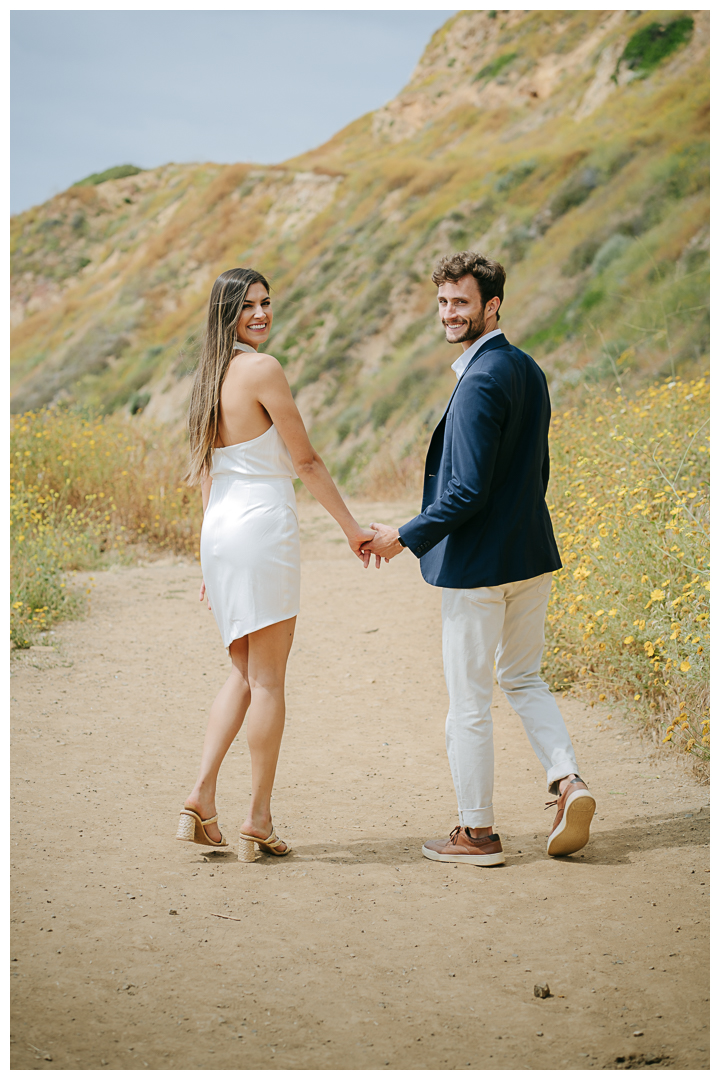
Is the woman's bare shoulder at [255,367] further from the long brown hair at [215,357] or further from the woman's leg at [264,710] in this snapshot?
A: the woman's leg at [264,710]

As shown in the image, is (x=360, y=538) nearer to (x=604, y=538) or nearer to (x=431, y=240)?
(x=604, y=538)

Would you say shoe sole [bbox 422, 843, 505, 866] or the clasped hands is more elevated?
the clasped hands

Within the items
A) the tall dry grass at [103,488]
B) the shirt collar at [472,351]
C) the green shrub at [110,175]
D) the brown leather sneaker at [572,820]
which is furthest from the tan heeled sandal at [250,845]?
the green shrub at [110,175]

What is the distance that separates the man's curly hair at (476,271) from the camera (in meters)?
2.80

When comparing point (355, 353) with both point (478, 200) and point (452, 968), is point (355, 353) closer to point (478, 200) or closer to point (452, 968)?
point (478, 200)

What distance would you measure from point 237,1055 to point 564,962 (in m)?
0.85

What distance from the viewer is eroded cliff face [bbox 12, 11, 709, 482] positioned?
1438 centimetres

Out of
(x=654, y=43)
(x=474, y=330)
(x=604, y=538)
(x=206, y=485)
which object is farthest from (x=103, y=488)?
(x=654, y=43)

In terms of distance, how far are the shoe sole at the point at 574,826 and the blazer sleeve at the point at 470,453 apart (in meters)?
0.90

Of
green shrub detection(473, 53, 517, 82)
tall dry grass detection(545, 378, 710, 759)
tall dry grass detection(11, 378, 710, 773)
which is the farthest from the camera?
green shrub detection(473, 53, 517, 82)

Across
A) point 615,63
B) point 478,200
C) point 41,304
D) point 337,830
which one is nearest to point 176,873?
point 337,830

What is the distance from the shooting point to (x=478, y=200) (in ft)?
65.9

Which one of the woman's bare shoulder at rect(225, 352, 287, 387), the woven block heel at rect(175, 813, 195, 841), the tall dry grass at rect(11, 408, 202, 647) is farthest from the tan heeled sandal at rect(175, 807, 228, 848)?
the tall dry grass at rect(11, 408, 202, 647)

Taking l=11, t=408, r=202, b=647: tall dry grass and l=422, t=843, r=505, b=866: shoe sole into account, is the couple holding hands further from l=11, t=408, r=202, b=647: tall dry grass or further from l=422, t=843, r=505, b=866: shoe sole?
l=11, t=408, r=202, b=647: tall dry grass
